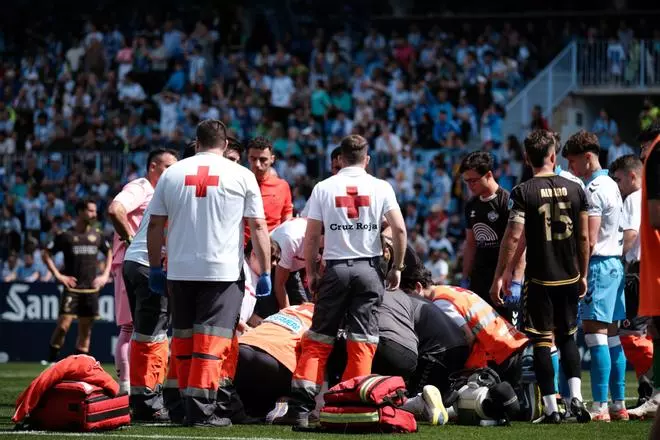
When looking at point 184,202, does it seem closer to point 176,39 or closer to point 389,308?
point 389,308

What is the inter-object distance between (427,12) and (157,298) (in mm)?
25911

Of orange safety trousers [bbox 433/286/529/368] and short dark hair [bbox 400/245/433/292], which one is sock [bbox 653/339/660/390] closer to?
orange safety trousers [bbox 433/286/529/368]

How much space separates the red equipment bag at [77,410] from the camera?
9.76 m

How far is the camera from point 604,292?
11367 millimetres

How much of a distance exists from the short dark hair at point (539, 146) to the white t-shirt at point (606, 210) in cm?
84

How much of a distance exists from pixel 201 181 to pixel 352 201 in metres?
1.23

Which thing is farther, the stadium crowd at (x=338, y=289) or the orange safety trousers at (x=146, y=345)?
the orange safety trousers at (x=146, y=345)

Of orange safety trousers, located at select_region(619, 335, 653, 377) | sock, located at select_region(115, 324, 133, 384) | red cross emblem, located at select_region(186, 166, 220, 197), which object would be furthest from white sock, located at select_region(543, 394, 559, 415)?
sock, located at select_region(115, 324, 133, 384)

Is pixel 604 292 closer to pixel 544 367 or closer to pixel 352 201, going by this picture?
pixel 544 367

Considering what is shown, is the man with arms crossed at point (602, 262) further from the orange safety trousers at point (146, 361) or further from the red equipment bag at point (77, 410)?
the red equipment bag at point (77, 410)

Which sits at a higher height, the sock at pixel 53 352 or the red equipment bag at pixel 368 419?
the red equipment bag at pixel 368 419

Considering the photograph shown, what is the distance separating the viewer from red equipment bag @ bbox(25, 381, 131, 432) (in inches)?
384

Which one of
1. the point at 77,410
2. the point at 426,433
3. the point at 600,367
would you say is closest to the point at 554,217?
the point at 600,367

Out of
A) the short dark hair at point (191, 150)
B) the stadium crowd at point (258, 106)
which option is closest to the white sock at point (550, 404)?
the short dark hair at point (191, 150)
